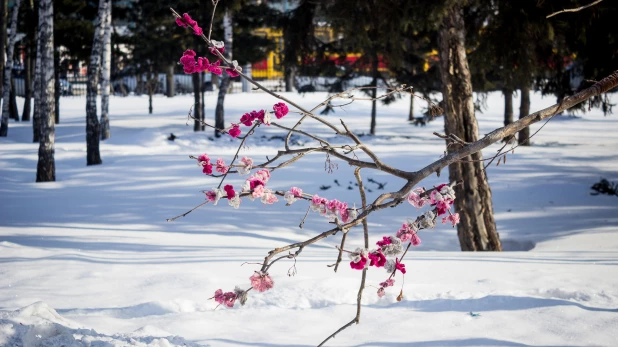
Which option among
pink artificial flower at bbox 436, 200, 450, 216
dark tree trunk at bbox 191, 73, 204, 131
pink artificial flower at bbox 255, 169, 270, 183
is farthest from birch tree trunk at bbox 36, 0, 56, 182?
pink artificial flower at bbox 436, 200, 450, 216

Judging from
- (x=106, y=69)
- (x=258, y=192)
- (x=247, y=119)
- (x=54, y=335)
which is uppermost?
(x=106, y=69)

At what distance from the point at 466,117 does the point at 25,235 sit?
5888mm

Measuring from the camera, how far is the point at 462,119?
815cm

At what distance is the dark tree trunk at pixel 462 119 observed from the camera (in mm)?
8133

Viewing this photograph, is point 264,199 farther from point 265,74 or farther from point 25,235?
point 265,74

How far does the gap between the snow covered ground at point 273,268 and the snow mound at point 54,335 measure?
0.01m

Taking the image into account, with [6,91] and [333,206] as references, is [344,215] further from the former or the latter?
[6,91]

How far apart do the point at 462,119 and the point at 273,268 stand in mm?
3486

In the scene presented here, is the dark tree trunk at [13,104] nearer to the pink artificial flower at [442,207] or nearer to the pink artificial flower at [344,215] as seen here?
the pink artificial flower at [344,215]

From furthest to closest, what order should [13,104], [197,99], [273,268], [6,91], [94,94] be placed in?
[13,104], [197,99], [6,91], [94,94], [273,268]

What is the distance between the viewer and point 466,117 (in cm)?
815

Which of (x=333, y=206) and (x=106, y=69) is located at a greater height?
(x=106, y=69)

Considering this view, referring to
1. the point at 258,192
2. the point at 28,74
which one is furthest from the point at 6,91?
the point at 258,192

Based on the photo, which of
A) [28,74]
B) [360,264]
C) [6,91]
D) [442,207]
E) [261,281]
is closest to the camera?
[360,264]
